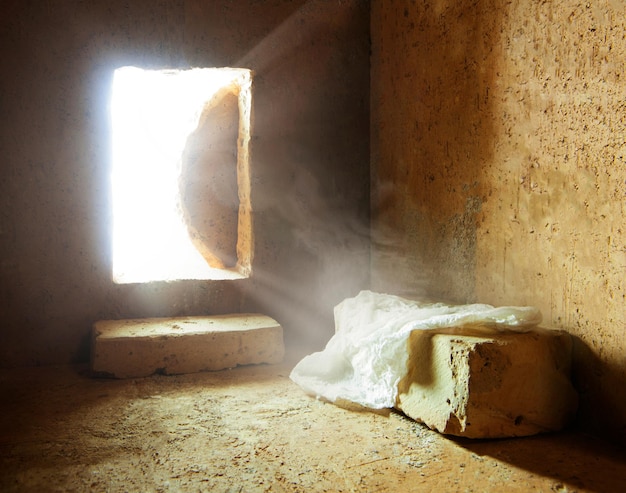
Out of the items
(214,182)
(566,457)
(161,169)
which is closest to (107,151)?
(214,182)

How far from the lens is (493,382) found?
2.21 m

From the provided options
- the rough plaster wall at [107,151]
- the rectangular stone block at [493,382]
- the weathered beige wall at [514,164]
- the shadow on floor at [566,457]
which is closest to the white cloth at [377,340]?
the rectangular stone block at [493,382]

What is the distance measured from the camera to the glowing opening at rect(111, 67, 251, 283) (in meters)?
3.88

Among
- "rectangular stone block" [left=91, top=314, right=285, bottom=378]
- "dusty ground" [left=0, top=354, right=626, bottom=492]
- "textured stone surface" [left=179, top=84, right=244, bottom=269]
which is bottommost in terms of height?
"dusty ground" [left=0, top=354, right=626, bottom=492]

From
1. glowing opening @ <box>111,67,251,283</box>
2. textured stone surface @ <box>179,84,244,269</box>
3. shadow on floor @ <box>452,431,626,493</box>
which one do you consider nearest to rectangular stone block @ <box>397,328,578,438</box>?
shadow on floor @ <box>452,431,626,493</box>

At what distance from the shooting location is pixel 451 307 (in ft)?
9.20

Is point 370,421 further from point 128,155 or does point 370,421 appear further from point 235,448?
point 128,155

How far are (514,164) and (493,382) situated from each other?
1086mm

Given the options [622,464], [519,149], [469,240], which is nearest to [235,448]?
[622,464]

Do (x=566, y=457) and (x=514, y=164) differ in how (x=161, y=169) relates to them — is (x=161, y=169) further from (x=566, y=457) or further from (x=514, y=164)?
(x=566, y=457)

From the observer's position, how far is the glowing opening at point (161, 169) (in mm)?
3881

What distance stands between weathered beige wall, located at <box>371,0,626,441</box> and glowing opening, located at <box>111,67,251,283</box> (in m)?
1.07

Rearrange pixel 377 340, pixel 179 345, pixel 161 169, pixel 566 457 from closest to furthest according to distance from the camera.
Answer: pixel 566 457 < pixel 377 340 < pixel 179 345 < pixel 161 169

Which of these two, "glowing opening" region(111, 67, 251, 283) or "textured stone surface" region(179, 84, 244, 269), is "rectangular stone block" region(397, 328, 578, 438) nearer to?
"glowing opening" region(111, 67, 251, 283)
